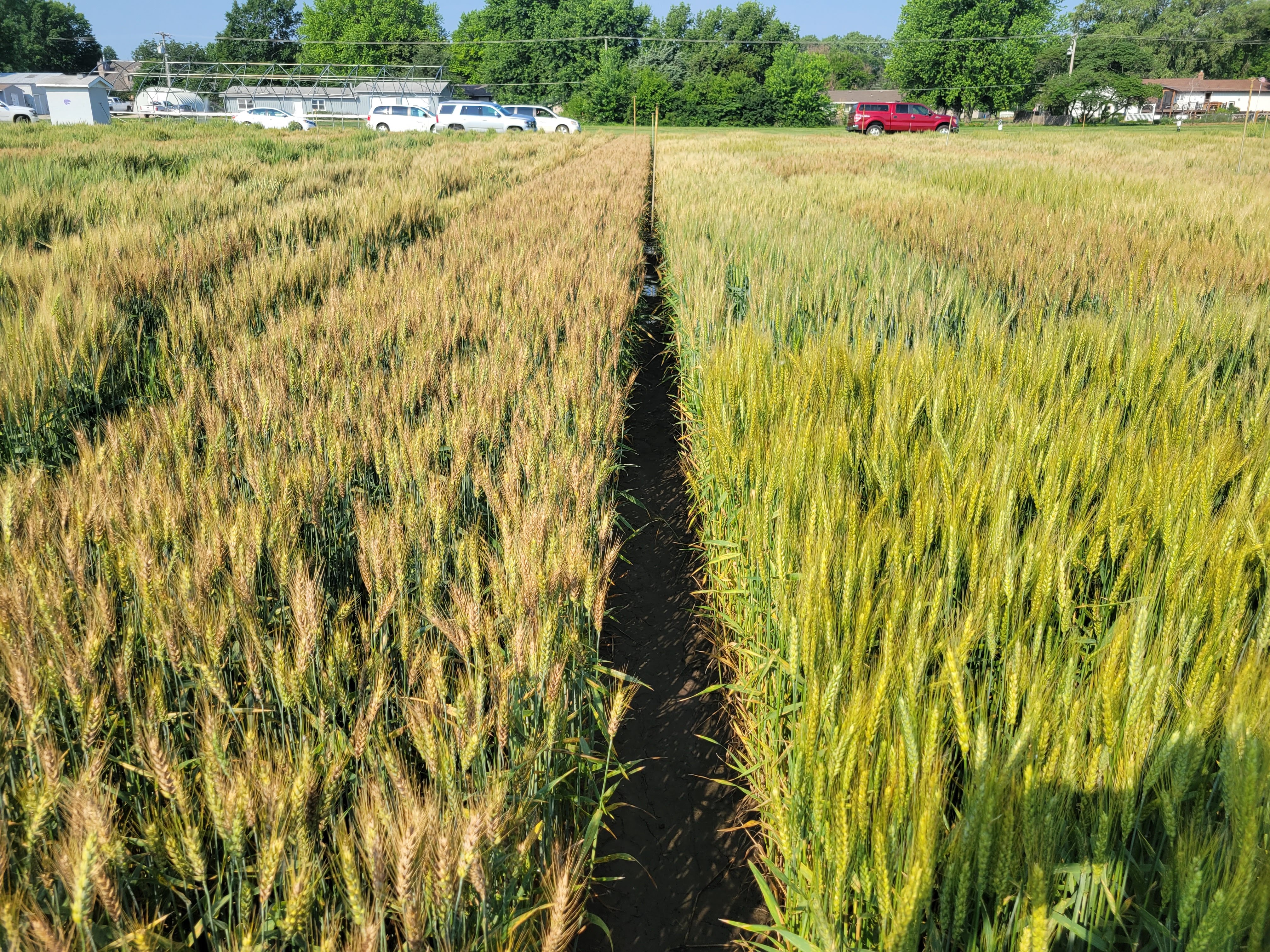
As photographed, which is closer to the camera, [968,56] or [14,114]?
[14,114]

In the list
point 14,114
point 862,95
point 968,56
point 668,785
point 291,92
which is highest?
point 862,95

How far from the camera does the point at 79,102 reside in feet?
111

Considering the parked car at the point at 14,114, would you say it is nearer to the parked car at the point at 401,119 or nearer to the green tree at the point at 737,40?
the parked car at the point at 401,119

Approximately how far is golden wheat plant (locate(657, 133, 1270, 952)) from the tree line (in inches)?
1778

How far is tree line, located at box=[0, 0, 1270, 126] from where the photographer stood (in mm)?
46500

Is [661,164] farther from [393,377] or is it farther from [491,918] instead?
[491,918]

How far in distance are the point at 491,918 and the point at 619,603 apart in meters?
1.70

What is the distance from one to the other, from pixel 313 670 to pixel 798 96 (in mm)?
52016

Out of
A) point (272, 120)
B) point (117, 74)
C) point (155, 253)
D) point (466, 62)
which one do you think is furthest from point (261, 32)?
point (155, 253)

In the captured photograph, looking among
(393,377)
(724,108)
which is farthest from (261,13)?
(393,377)

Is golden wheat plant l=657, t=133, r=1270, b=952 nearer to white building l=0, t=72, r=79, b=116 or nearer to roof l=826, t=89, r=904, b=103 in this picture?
white building l=0, t=72, r=79, b=116

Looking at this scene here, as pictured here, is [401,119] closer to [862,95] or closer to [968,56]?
[968,56]

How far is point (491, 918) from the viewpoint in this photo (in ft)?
3.23

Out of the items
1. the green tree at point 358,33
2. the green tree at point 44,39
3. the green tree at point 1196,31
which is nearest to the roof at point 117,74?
the green tree at point 44,39
